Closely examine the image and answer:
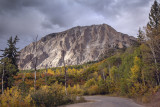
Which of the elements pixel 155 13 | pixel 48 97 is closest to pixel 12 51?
pixel 48 97

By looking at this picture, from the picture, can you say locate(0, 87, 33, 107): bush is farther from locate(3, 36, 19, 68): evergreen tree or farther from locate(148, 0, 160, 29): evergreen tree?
locate(148, 0, 160, 29): evergreen tree

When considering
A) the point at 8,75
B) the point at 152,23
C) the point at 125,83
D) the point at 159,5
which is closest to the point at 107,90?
the point at 125,83

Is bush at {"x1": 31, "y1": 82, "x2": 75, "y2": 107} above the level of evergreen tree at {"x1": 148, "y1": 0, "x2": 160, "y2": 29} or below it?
below

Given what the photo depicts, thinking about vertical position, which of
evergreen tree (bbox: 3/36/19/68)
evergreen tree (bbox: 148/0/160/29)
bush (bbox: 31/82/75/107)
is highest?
evergreen tree (bbox: 148/0/160/29)

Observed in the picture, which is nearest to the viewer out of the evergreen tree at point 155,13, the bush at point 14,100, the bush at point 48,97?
the bush at point 14,100

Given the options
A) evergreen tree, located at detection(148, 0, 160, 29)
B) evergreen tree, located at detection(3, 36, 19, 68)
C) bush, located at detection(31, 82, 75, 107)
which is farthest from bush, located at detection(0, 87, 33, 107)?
evergreen tree, located at detection(148, 0, 160, 29)

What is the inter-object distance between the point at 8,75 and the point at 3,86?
4.95 ft

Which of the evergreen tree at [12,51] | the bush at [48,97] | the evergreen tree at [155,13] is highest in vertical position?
the evergreen tree at [155,13]

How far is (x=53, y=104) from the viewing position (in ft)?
47.3

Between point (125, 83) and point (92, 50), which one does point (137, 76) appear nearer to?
point (125, 83)

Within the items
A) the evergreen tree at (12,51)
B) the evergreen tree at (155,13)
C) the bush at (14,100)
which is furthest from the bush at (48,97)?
the evergreen tree at (155,13)

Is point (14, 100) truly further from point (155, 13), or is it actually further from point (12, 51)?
point (155, 13)

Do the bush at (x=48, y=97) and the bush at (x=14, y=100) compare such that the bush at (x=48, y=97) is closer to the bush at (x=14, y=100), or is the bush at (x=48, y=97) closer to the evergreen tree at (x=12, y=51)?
the bush at (x=14, y=100)

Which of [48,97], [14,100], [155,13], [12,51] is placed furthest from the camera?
[155,13]
